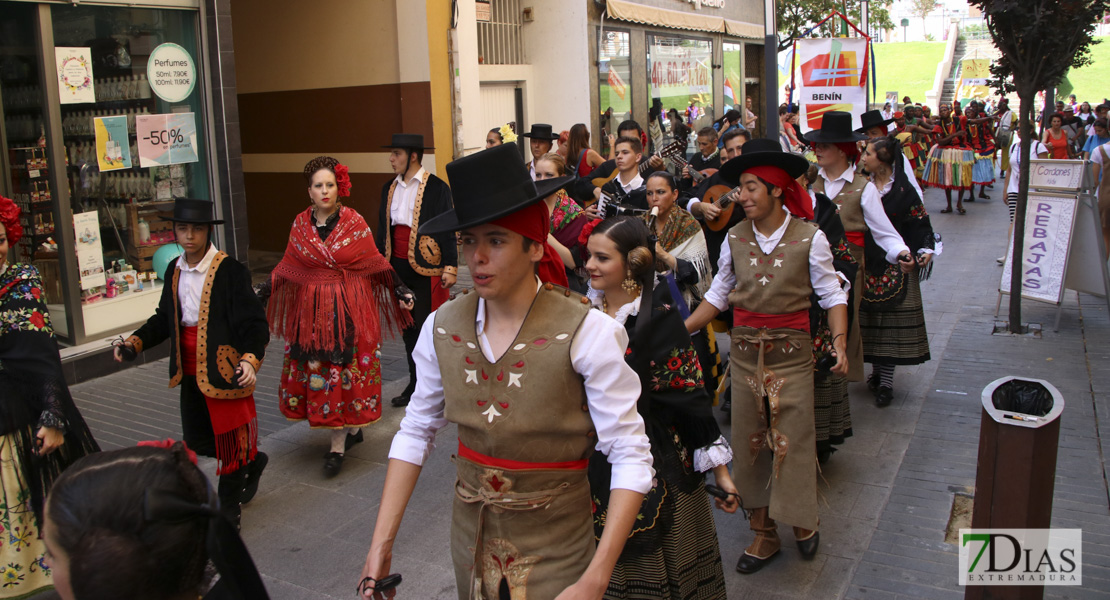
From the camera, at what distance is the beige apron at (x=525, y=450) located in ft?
8.31

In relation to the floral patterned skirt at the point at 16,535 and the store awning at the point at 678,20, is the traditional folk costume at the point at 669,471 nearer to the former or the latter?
the floral patterned skirt at the point at 16,535

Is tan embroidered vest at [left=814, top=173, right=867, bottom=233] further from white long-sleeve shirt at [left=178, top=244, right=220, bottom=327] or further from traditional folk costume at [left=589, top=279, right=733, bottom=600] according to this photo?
white long-sleeve shirt at [left=178, top=244, right=220, bottom=327]

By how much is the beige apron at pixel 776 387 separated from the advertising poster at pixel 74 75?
6.26 metres

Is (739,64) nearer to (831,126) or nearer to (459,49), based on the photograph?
(459,49)

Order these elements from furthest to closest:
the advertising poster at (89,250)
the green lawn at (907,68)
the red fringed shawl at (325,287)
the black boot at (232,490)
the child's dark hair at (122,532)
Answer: the green lawn at (907,68) < the advertising poster at (89,250) < the red fringed shawl at (325,287) < the black boot at (232,490) < the child's dark hair at (122,532)

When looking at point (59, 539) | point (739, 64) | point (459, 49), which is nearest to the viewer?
point (59, 539)

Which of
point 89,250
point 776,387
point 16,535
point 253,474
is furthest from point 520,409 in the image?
point 89,250

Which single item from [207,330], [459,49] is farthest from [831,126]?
[459,49]

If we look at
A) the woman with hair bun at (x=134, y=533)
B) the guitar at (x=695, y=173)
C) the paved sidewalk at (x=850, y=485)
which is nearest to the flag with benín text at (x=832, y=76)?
the guitar at (x=695, y=173)

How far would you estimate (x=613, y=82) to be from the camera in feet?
55.9

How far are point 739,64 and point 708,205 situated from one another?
1869cm

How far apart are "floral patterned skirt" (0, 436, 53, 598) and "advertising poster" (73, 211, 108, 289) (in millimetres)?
4626

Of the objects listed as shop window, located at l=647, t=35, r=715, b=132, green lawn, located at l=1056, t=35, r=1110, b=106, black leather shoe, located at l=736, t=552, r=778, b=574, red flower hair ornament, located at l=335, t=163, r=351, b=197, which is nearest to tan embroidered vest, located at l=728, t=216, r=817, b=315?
black leather shoe, located at l=736, t=552, r=778, b=574

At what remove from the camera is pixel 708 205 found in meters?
6.73
